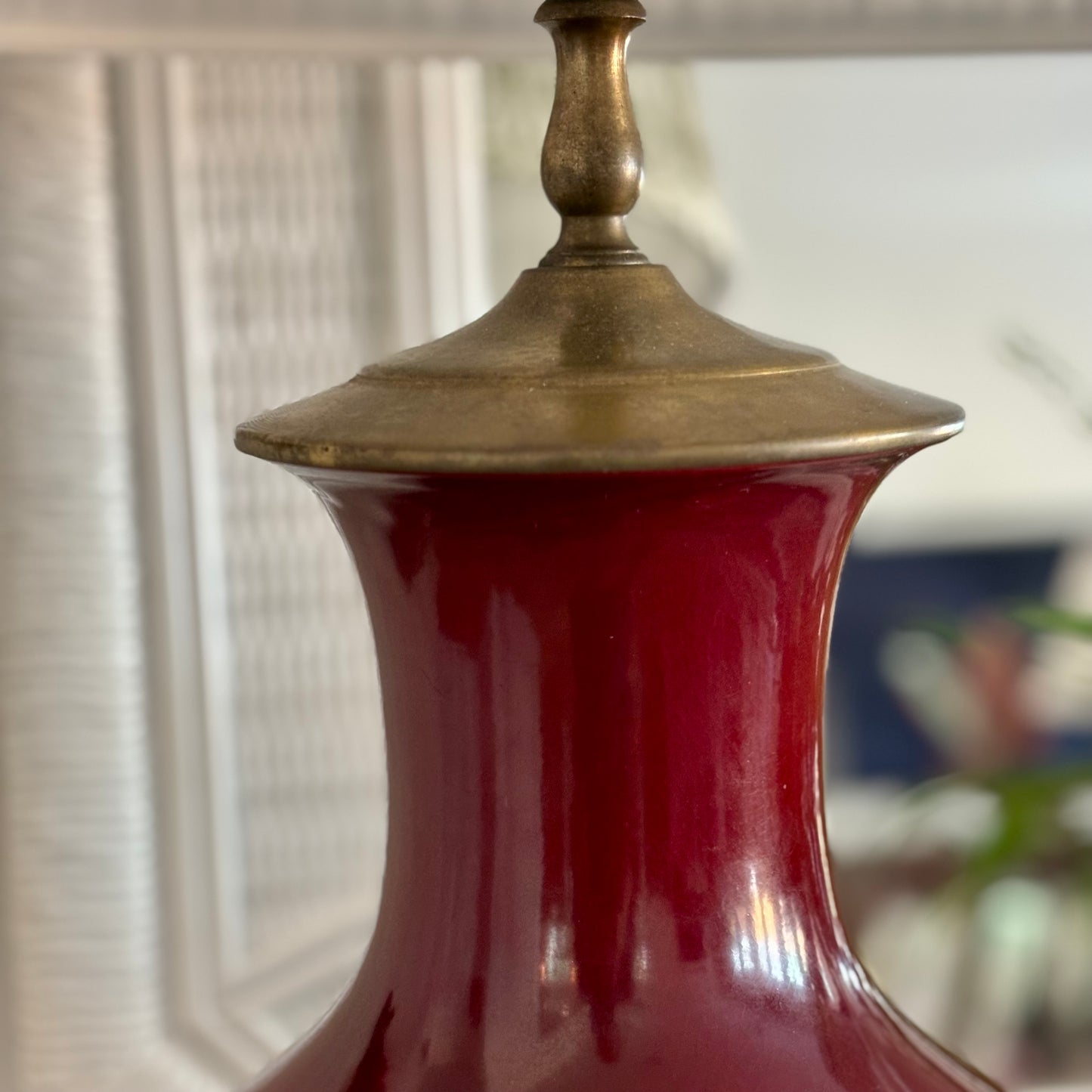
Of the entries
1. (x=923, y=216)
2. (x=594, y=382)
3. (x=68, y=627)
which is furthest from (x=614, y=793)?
(x=923, y=216)

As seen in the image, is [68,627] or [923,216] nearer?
[68,627]

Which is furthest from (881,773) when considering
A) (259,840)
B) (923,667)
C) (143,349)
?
(143,349)

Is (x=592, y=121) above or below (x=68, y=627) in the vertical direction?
above

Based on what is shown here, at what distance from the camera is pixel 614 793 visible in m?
0.30

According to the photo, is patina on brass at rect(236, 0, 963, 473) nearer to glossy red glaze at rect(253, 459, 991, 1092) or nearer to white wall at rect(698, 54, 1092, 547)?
glossy red glaze at rect(253, 459, 991, 1092)

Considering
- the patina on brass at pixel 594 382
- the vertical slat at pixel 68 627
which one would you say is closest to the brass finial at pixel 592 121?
the patina on brass at pixel 594 382

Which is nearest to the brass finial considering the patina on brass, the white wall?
the patina on brass

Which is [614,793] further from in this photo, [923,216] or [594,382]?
[923,216]

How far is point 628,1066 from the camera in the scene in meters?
0.29

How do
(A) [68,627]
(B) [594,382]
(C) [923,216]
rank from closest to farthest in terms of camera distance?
(B) [594,382] < (A) [68,627] < (C) [923,216]

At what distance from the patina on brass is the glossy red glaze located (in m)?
0.01

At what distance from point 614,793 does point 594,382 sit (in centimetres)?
9

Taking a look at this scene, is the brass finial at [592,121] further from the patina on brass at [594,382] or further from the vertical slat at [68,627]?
the vertical slat at [68,627]

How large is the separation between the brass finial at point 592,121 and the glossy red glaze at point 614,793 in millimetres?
82
